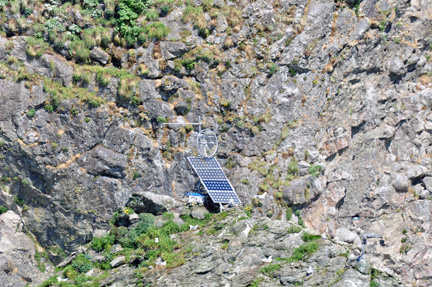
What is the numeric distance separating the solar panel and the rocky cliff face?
898mm

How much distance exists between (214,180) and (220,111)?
15.2 ft

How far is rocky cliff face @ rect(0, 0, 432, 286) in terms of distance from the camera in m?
51.1

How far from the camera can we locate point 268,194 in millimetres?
51625

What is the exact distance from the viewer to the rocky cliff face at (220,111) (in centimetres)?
5106

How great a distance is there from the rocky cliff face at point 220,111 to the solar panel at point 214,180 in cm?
90

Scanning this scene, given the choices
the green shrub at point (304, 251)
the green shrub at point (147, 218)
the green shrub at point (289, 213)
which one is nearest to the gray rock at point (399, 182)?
the green shrub at point (289, 213)

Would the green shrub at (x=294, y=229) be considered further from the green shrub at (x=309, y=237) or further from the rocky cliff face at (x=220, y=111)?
the rocky cliff face at (x=220, y=111)

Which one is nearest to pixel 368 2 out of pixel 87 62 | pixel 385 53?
pixel 385 53

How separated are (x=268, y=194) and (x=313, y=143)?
16.2 feet

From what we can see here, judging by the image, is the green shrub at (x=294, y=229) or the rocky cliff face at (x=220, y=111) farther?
the rocky cliff face at (x=220, y=111)

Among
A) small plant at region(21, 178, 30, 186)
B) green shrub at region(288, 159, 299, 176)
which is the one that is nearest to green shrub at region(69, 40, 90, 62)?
small plant at region(21, 178, 30, 186)

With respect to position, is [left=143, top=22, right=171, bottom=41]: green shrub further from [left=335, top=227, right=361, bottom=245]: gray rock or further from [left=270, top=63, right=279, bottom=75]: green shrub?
[left=335, top=227, right=361, bottom=245]: gray rock

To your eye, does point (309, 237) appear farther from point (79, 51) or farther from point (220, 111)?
point (79, 51)

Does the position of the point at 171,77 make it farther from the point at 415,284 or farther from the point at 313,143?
the point at 415,284
